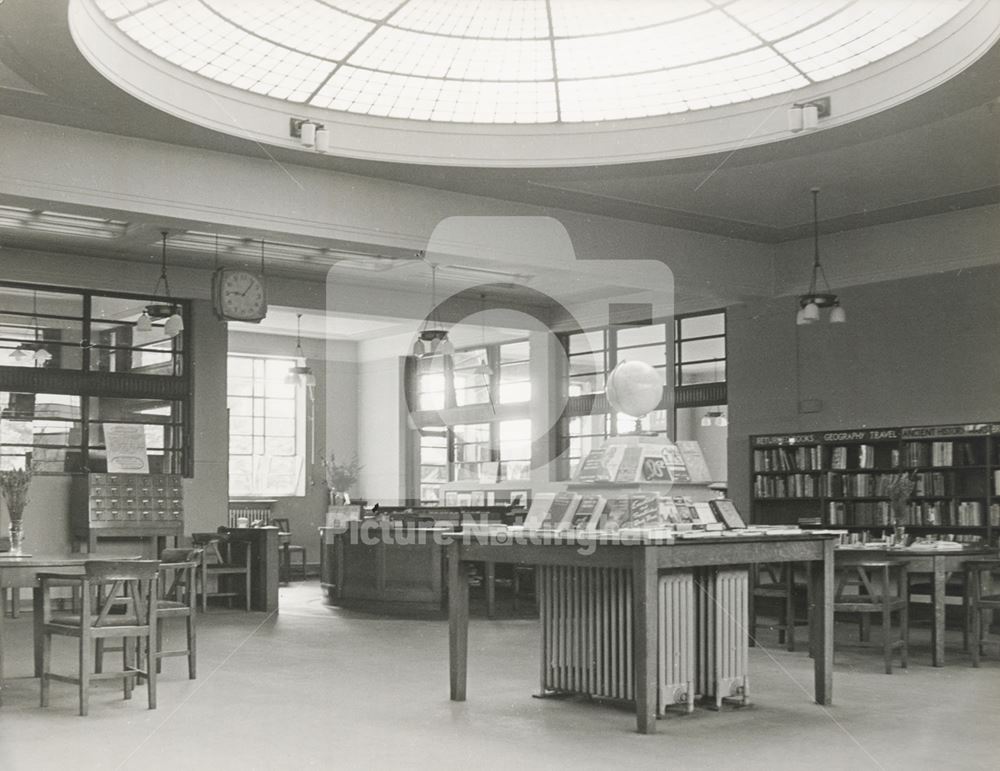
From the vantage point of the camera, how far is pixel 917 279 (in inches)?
466

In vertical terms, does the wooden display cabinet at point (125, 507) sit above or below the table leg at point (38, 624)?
above

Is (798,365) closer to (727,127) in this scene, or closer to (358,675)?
(727,127)

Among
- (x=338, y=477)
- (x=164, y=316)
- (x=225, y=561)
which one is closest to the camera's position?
(x=164, y=316)

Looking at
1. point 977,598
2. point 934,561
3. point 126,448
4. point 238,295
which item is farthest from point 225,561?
point 977,598

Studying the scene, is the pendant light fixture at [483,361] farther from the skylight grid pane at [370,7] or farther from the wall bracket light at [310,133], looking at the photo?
the skylight grid pane at [370,7]

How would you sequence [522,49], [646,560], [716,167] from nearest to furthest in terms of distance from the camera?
1. [646,560]
2. [522,49]
3. [716,167]

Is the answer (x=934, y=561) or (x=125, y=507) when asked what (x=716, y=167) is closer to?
(x=934, y=561)

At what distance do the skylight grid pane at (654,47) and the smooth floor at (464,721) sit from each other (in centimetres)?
447

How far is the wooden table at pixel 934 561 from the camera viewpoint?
25.7 feet

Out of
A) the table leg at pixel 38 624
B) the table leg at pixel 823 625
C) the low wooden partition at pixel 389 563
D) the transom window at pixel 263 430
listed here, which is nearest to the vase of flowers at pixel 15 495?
the table leg at pixel 38 624

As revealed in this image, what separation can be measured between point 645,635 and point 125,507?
881cm

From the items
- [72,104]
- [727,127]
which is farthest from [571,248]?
[72,104]

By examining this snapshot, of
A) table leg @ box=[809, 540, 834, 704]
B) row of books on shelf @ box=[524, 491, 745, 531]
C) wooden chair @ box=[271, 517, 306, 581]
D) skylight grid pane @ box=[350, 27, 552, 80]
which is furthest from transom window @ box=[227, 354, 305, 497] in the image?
table leg @ box=[809, 540, 834, 704]

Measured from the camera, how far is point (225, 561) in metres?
13.0
